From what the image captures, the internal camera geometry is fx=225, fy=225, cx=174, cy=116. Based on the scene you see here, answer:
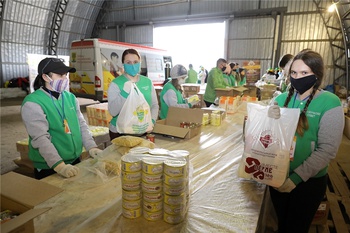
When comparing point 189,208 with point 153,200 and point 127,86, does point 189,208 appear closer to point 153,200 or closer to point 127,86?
point 153,200

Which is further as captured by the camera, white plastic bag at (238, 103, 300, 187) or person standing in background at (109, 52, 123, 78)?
person standing in background at (109, 52, 123, 78)

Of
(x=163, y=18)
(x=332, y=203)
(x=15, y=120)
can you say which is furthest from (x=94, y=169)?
(x=163, y=18)

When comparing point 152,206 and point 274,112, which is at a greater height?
point 274,112

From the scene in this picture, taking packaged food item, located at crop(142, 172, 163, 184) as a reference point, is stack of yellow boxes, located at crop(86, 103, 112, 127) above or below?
below

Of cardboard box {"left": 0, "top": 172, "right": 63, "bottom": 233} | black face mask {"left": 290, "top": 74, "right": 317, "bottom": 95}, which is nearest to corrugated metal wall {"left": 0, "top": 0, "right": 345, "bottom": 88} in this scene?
black face mask {"left": 290, "top": 74, "right": 317, "bottom": 95}

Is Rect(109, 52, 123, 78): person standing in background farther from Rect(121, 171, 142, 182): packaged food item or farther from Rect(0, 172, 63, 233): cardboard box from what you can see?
Rect(121, 171, 142, 182): packaged food item

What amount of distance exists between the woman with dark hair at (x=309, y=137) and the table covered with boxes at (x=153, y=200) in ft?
0.86

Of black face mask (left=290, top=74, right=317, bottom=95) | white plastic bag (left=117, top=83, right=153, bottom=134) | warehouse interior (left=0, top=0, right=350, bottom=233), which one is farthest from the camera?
warehouse interior (left=0, top=0, right=350, bottom=233)

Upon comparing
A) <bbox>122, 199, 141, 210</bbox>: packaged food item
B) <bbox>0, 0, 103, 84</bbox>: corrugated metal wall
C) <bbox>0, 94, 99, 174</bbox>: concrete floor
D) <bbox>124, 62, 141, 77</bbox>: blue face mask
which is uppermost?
<bbox>0, 0, 103, 84</bbox>: corrugated metal wall

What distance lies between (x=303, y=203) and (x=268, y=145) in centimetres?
52

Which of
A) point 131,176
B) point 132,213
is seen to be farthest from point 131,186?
point 132,213

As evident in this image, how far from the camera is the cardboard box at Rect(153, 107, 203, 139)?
245cm

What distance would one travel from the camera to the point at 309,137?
1443 mm

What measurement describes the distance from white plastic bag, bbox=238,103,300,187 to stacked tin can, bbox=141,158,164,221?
682 millimetres
